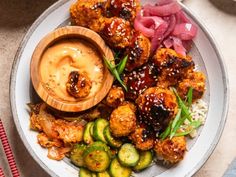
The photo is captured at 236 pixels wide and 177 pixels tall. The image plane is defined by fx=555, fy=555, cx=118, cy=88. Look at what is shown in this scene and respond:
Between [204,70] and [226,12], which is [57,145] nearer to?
[204,70]

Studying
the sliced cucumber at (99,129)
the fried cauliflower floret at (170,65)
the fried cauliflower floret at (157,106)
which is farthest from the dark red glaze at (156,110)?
the sliced cucumber at (99,129)

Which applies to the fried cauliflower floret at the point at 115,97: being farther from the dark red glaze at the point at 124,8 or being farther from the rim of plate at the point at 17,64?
the rim of plate at the point at 17,64

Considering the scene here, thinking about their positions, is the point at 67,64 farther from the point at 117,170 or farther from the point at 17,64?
the point at 117,170

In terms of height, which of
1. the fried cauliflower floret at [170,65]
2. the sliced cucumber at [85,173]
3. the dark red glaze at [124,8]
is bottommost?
the sliced cucumber at [85,173]

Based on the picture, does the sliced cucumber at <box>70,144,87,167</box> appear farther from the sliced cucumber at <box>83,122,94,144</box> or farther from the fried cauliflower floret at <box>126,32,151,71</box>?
the fried cauliflower floret at <box>126,32,151,71</box>

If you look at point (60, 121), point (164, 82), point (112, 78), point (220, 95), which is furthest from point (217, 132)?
point (60, 121)

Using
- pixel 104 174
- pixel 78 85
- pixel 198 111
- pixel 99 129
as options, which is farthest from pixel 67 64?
pixel 198 111
